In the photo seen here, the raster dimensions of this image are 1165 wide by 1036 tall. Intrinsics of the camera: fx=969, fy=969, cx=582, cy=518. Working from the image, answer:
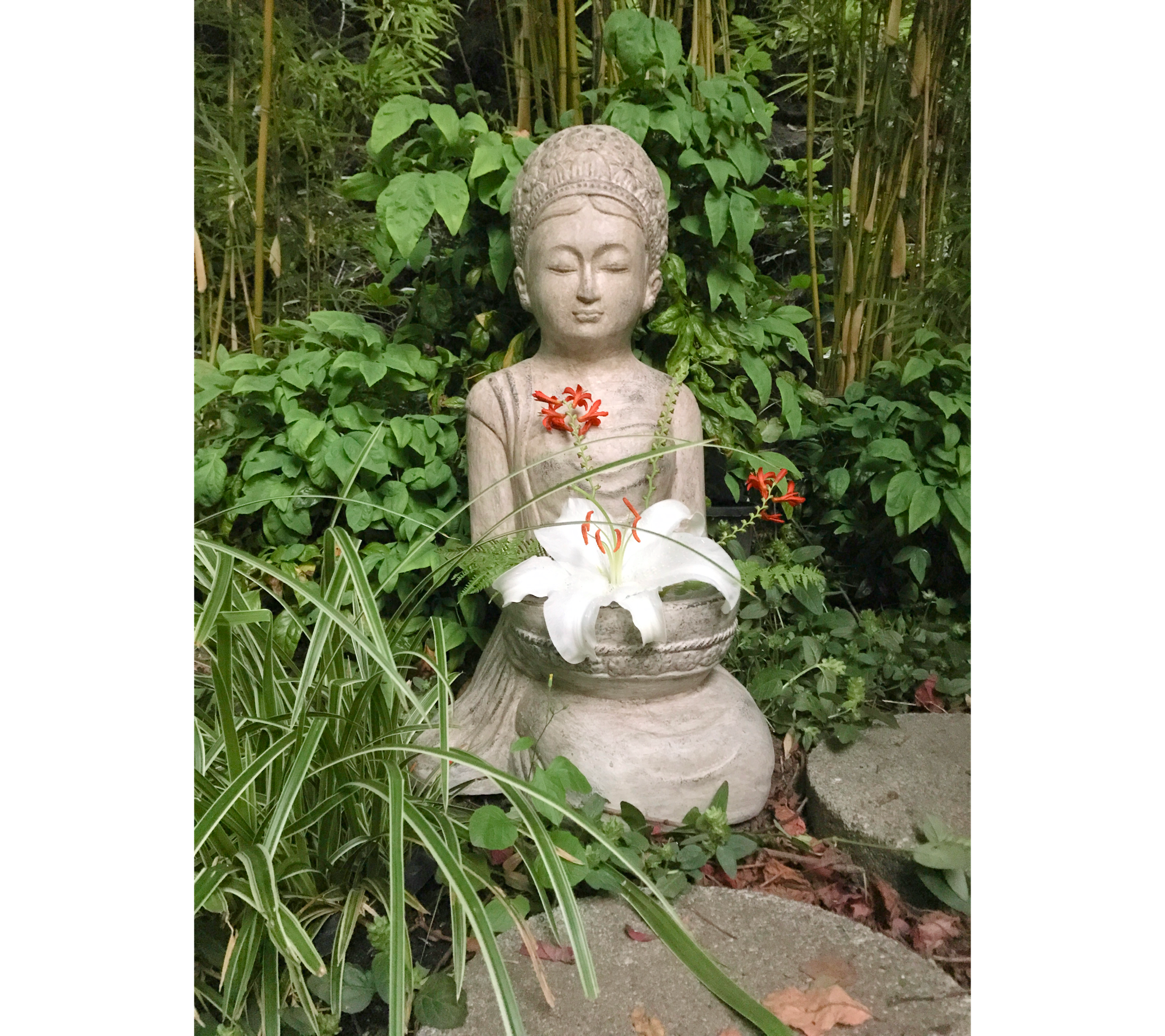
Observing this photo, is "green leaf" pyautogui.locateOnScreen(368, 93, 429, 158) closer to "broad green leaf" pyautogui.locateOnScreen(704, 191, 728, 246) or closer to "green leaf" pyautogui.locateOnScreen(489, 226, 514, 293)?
→ "green leaf" pyautogui.locateOnScreen(489, 226, 514, 293)

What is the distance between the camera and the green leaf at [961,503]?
247 centimetres

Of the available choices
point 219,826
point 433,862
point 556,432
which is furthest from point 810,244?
point 219,826

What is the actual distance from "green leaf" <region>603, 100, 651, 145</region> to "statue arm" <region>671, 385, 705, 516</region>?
65 cm

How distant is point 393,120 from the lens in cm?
235

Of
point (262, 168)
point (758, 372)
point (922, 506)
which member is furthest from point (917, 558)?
point (262, 168)

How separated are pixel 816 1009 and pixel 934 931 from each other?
0.45 metres

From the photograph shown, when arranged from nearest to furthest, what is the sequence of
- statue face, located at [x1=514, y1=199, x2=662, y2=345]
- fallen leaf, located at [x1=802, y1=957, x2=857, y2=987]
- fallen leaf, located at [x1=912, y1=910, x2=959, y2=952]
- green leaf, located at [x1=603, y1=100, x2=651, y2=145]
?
fallen leaf, located at [x1=802, y1=957, x2=857, y2=987], fallen leaf, located at [x1=912, y1=910, x2=959, y2=952], statue face, located at [x1=514, y1=199, x2=662, y2=345], green leaf, located at [x1=603, y1=100, x2=651, y2=145]

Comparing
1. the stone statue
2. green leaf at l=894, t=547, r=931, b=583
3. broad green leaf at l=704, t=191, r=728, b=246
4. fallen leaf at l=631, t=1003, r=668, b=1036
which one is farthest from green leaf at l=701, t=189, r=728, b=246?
fallen leaf at l=631, t=1003, r=668, b=1036

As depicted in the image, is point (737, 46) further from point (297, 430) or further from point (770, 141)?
point (297, 430)

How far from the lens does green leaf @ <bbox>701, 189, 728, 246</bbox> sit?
8.02ft

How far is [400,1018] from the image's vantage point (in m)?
1.21

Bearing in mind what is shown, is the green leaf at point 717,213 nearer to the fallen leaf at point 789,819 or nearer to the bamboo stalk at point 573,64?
the bamboo stalk at point 573,64

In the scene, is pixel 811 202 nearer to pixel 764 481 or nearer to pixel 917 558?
pixel 917 558

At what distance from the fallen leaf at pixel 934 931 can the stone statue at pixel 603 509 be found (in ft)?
1.29
